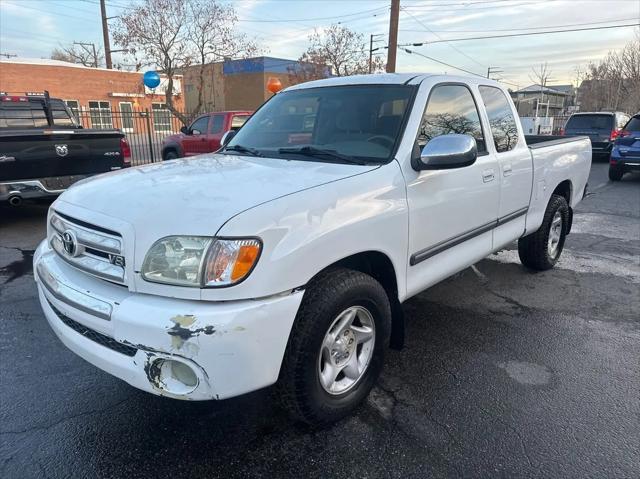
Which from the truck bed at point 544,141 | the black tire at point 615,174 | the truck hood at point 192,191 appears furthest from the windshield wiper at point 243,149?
the black tire at point 615,174

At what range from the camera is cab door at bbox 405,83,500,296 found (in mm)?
2967

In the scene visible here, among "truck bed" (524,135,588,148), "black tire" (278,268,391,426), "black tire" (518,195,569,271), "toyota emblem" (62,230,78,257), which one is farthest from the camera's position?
"black tire" (518,195,569,271)

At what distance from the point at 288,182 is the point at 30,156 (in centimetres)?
536

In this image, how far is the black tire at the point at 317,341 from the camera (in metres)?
2.27

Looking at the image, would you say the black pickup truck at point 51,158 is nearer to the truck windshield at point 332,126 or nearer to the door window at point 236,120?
the truck windshield at point 332,126

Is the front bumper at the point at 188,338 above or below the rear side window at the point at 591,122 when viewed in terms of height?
below

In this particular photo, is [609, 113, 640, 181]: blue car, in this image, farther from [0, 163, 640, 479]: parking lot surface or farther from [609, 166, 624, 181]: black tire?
[0, 163, 640, 479]: parking lot surface

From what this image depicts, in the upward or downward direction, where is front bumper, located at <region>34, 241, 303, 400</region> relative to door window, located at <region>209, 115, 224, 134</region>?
downward

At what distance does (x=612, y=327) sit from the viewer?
390 centimetres

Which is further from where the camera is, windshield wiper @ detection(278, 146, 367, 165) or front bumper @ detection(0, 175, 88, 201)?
front bumper @ detection(0, 175, 88, 201)

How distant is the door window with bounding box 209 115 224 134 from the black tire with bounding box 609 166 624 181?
10.1 m

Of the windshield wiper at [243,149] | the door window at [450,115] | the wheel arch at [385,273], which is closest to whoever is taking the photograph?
the wheel arch at [385,273]

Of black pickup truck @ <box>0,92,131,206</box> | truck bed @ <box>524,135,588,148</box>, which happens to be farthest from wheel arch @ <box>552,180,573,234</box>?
black pickup truck @ <box>0,92,131,206</box>

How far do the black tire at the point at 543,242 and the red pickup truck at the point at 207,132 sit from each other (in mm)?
8102
